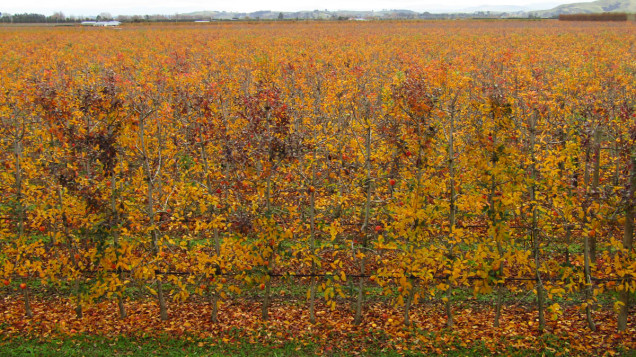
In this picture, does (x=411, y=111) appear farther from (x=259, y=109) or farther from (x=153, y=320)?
(x=153, y=320)

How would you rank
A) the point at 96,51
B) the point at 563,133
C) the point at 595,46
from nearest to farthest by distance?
the point at 563,133, the point at 595,46, the point at 96,51

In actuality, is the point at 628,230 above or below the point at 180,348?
above

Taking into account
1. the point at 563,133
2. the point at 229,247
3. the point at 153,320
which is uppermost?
the point at 563,133

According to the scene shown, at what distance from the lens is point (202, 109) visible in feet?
45.6

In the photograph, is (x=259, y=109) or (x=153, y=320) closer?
(x=259, y=109)

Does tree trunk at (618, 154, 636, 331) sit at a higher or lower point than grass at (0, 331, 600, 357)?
higher

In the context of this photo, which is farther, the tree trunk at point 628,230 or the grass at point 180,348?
the grass at point 180,348

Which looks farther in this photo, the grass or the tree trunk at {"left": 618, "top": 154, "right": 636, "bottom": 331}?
the grass

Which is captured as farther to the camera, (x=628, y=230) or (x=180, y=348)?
(x=180, y=348)

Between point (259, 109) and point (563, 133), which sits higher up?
point (259, 109)

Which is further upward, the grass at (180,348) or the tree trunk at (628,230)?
the tree trunk at (628,230)

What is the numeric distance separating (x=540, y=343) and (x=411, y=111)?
7.35 m

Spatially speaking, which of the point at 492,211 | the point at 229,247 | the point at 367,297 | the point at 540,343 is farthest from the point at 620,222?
the point at 229,247

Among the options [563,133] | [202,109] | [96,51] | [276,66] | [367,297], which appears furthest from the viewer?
[96,51]
